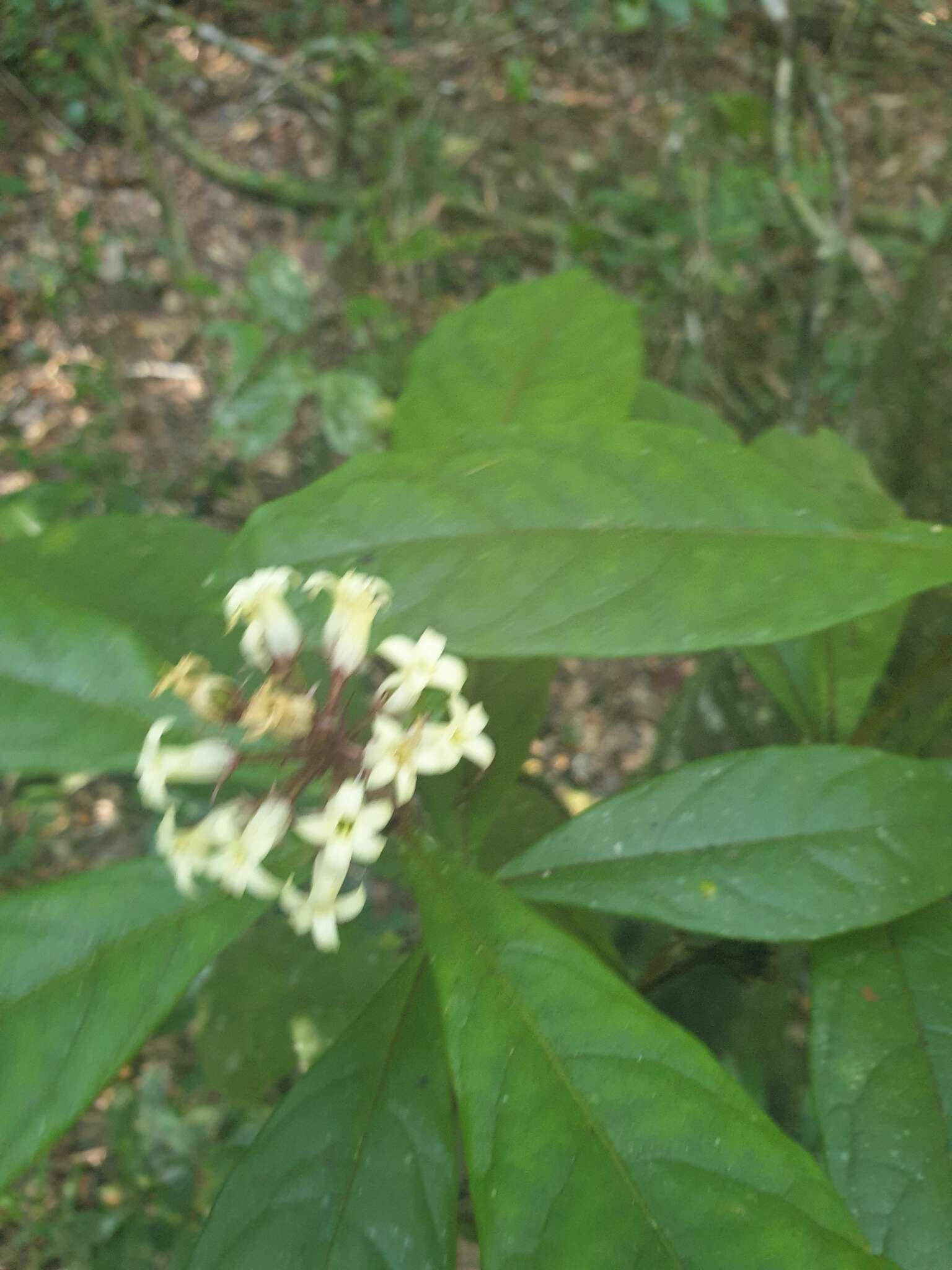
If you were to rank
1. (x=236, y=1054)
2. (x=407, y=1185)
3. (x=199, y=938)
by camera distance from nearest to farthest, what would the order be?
(x=199, y=938) → (x=407, y=1185) → (x=236, y=1054)

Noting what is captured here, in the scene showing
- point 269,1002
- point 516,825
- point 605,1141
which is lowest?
point 269,1002

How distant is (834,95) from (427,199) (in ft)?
3.89

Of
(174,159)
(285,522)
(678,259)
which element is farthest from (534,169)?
(285,522)

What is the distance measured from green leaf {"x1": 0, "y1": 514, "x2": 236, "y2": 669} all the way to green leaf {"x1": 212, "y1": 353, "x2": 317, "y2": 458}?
106 centimetres

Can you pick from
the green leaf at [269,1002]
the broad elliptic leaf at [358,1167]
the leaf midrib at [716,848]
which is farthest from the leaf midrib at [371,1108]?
the green leaf at [269,1002]

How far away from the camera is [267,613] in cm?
76

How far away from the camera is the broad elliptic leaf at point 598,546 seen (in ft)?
2.31

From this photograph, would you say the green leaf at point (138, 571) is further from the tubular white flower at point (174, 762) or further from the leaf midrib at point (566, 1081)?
the leaf midrib at point (566, 1081)

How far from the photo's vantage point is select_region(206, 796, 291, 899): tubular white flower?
68cm

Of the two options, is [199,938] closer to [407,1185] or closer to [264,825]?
[264,825]

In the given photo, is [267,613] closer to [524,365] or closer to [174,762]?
[174,762]

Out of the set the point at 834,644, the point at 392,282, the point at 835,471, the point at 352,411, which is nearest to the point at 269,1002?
the point at 834,644

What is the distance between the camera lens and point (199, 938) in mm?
699

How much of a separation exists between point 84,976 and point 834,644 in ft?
2.84
